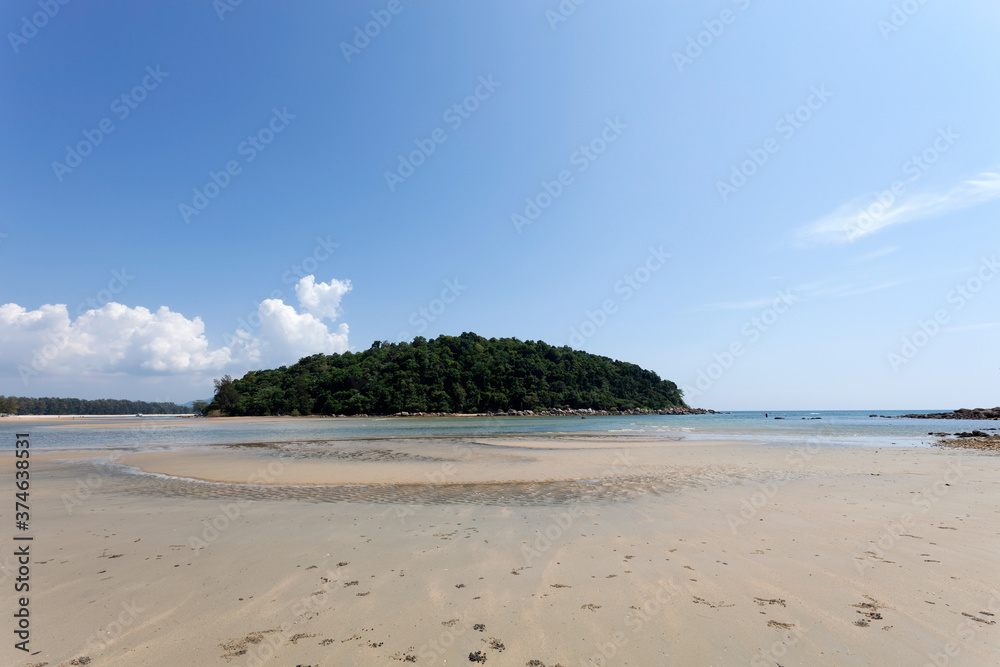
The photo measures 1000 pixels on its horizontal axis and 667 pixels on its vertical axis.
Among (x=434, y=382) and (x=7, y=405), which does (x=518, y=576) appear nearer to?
(x=434, y=382)

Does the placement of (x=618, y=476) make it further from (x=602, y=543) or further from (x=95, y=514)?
(x=95, y=514)

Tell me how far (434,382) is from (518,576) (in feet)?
396

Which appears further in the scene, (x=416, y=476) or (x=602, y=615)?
(x=416, y=476)

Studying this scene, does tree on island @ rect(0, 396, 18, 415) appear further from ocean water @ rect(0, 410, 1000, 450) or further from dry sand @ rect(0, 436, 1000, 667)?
dry sand @ rect(0, 436, 1000, 667)

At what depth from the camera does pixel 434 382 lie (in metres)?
125

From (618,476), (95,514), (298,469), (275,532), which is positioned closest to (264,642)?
A: (275,532)

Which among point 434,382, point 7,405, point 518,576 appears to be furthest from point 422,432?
point 7,405

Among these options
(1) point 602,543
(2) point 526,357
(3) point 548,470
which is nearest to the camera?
(1) point 602,543

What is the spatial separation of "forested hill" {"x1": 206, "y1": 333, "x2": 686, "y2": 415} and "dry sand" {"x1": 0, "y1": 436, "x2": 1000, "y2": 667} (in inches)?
4300

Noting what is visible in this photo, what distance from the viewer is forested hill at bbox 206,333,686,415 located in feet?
394

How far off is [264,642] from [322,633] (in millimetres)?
569

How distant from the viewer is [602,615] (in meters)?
5.24

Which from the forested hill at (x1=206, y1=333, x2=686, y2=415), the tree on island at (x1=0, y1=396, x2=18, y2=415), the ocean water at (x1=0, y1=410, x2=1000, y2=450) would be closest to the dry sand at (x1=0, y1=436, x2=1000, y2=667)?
the ocean water at (x1=0, y1=410, x2=1000, y2=450)

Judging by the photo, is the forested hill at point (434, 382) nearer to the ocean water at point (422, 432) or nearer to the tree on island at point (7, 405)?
the ocean water at point (422, 432)
